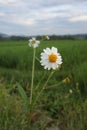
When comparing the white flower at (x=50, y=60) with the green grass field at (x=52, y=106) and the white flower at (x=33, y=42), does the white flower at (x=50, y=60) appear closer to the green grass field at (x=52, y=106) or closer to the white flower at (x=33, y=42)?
the green grass field at (x=52, y=106)

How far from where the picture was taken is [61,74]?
6.40 m

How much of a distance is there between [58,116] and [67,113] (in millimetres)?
149

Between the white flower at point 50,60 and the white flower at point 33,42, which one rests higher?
the white flower at point 33,42

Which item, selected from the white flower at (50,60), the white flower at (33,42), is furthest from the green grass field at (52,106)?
the white flower at (33,42)

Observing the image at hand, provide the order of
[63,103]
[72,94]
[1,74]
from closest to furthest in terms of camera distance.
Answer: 1. [63,103]
2. [72,94]
3. [1,74]

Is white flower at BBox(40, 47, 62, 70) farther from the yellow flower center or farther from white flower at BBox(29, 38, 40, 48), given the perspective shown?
white flower at BBox(29, 38, 40, 48)

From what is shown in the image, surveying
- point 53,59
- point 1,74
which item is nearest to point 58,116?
point 53,59

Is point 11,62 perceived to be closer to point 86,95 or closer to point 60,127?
point 86,95

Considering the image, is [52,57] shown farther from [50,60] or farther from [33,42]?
[33,42]

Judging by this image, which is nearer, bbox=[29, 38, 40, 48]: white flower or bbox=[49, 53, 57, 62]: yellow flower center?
bbox=[49, 53, 57, 62]: yellow flower center

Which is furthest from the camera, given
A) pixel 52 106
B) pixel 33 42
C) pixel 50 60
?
pixel 52 106


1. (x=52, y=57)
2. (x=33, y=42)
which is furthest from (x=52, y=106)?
(x=52, y=57)

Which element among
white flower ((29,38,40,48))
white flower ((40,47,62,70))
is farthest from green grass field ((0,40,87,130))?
white flower ((29,38,40,48))

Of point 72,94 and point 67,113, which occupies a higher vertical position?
point 72,94
